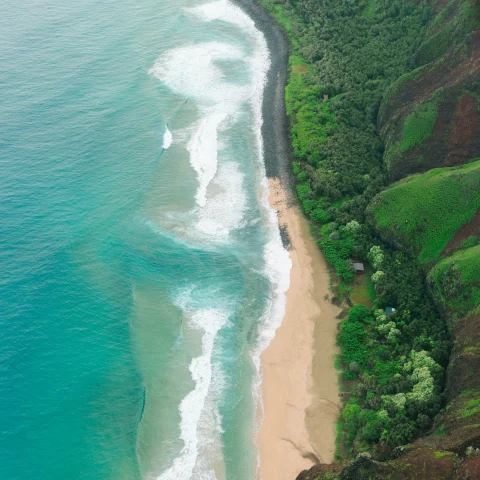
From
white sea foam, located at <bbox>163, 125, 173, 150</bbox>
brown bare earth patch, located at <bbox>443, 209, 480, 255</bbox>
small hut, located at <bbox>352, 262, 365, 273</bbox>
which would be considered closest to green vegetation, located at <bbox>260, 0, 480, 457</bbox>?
brown bare earth patch, located at <bbox>443, 209, 480, 255</bbox>

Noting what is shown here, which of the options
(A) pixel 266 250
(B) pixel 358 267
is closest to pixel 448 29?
(B) pixel 358 267

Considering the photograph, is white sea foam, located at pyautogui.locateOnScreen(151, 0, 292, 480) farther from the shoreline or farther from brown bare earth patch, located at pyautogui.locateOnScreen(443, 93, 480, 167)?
brown bare earth patch, located at pyautogui.locateOnScreen(443, 93, 480, 167)

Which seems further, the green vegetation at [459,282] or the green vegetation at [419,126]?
the green vegetation at [419,126]

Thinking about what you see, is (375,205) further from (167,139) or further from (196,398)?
(167,139)

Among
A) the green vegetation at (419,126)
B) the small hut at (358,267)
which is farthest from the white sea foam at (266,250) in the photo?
the green vegetation at (419,126)

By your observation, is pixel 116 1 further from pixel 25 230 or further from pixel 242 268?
pixel 242 268

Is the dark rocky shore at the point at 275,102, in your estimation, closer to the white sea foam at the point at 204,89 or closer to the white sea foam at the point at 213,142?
the white sea foam at the point at 213,142
